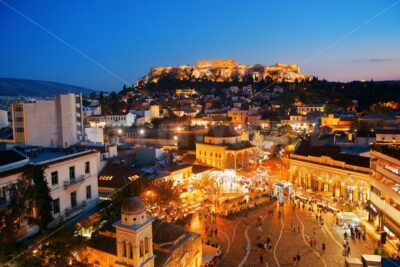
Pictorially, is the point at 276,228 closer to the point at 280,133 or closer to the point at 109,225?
the point at 109,225

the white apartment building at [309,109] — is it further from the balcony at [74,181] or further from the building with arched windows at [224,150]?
Answer: the balcony at [74,181]

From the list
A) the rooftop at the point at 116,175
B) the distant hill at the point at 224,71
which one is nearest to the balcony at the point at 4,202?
the rooftop at the point at 116,175

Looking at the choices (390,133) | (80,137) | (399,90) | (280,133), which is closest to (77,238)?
(80,137)

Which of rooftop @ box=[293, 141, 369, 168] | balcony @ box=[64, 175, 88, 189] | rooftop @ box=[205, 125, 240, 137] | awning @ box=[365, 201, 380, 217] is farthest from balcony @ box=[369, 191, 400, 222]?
rooftop @ box=[205, 125, 240, 137]

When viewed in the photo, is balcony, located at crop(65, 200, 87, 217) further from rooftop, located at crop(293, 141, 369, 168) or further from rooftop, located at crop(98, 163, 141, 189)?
rooftop, located at crop(293, 141, 369, 168)

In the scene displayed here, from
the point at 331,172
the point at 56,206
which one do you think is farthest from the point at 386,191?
the point at 56,206

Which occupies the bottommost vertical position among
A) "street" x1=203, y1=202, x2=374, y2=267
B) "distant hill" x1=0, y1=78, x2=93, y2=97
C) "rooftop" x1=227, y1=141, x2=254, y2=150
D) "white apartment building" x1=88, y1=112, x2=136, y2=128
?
"street" x1=203, y1=202, x2=374, y2=267
